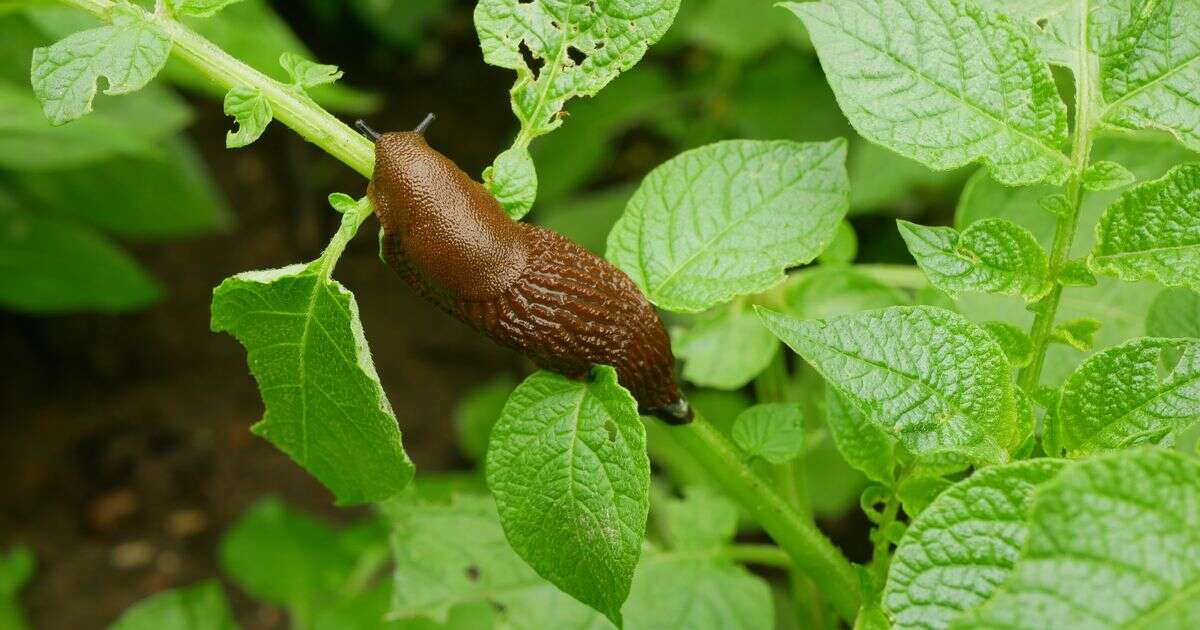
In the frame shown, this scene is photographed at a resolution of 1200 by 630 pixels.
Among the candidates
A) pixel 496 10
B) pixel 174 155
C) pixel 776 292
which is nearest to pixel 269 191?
pixel 174 155

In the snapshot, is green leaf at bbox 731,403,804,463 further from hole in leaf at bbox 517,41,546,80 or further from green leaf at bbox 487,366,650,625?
hole in leaf at bbox 517,41,546,80

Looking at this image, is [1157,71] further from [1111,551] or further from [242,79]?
[242,79]

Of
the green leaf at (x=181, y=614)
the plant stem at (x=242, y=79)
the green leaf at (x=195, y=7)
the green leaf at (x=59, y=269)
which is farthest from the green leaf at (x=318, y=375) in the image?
the green leaf at (x=59, y=269)

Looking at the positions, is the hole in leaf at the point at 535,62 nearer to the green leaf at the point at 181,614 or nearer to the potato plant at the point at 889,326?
the potato plant at the point at 889,326

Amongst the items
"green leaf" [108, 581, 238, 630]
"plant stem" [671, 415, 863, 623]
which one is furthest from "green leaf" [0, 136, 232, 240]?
"plant stem" [671, 415, 863, 623]

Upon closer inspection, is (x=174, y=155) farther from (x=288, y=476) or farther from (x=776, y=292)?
(x=776, y=292)
